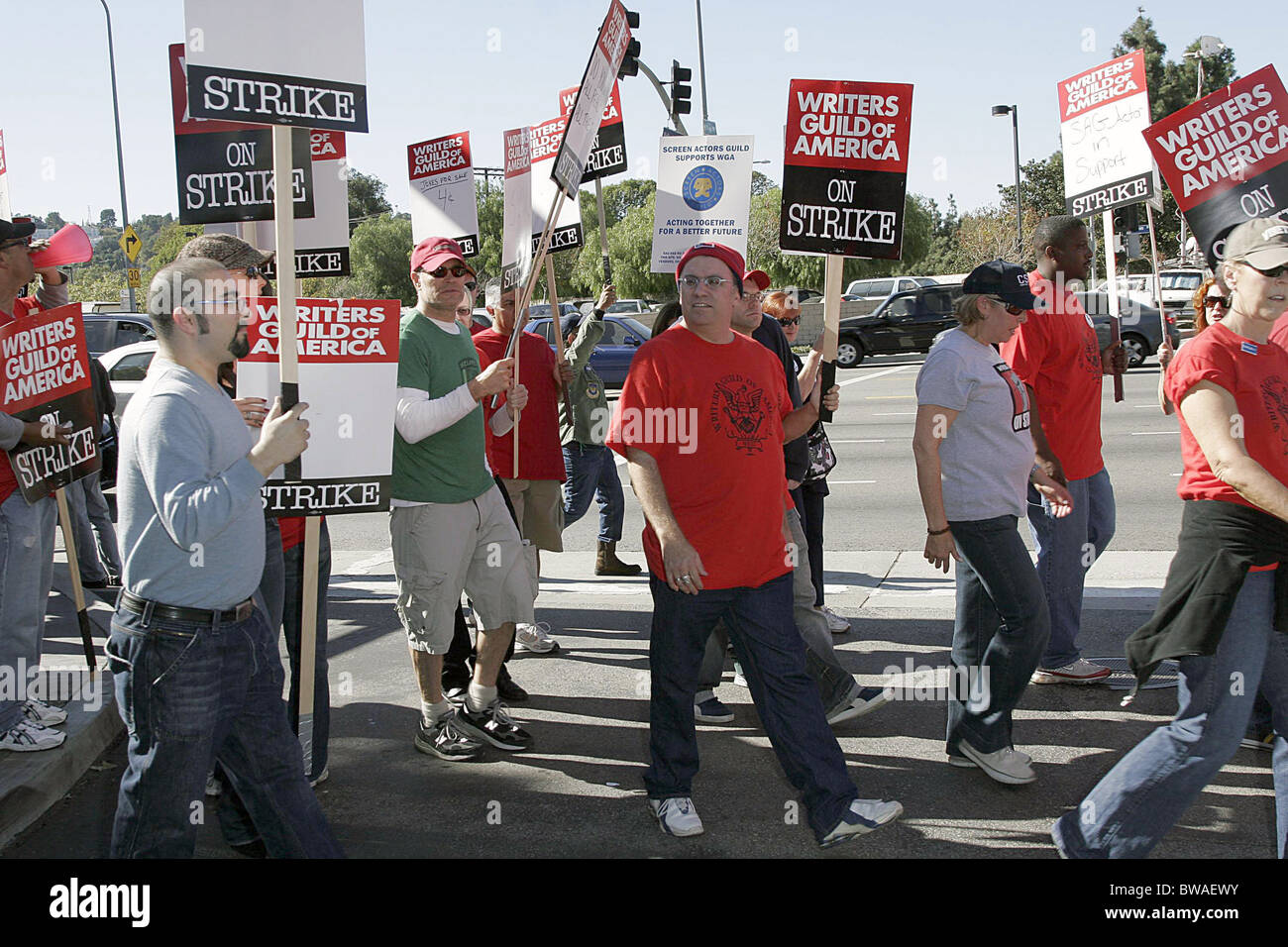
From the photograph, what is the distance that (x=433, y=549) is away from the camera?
4.66m

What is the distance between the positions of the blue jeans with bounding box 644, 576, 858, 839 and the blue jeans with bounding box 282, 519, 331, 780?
4.06ft

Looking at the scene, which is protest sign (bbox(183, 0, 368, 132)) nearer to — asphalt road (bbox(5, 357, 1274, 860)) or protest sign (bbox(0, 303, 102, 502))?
protest sign (bbox(0, 303, 102, 502))

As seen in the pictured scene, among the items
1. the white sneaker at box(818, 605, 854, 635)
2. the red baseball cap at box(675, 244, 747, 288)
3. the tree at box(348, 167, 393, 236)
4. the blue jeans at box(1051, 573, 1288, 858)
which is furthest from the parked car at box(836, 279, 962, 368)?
the tree at box(348, 167, 393, 236)

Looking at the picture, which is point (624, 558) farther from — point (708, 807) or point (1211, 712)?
point (1211, 712)

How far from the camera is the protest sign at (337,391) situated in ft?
12.3

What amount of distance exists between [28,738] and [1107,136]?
6494 millimetres

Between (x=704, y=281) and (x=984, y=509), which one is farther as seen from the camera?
(x=984, y=509)

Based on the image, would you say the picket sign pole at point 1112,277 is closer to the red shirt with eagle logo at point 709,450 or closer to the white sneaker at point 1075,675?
the white sneaker at point 1075,675

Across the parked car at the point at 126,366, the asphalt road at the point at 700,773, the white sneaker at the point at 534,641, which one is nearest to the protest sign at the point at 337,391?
the asphalt road at the point at 700,773

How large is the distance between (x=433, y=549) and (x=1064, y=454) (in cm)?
284

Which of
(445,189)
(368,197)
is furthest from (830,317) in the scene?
(368,197)

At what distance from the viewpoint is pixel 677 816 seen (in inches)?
157

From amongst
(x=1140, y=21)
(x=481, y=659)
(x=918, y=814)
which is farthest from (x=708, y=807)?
(x=1140, y=21)

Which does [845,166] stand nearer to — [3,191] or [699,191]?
[699,191]
